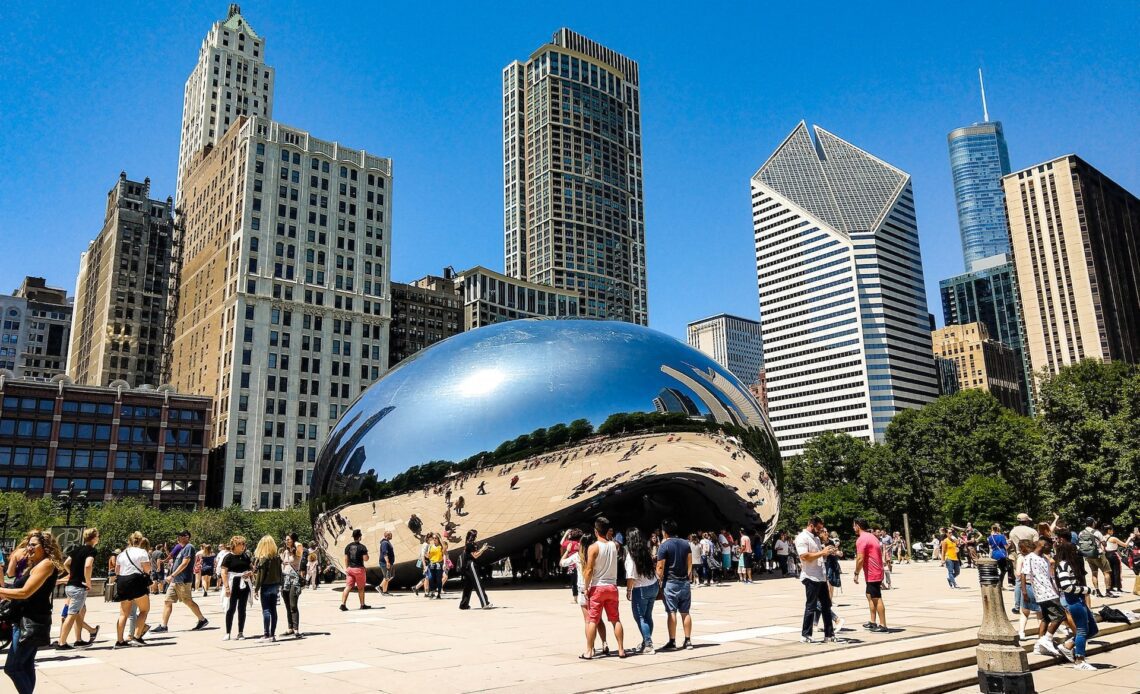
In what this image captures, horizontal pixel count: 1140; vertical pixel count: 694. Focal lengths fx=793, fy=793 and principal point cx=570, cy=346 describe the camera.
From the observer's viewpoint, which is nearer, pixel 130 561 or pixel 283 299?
pixel 130 561

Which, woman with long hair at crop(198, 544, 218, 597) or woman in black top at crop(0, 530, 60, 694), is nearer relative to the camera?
woman in black top at crop(0, 530, 60, 694)

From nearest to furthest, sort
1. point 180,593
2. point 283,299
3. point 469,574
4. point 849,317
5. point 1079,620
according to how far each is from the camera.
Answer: point 1079,620
point 180,593
point 469,574
point 283,299
point 849,317

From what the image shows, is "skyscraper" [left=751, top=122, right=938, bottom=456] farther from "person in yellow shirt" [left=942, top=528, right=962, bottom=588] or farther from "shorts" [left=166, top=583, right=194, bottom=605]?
"shorts" [left=166, top=583, right=194, bottom=605]

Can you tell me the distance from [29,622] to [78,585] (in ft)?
17.3

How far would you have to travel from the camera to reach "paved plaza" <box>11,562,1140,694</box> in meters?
8.21

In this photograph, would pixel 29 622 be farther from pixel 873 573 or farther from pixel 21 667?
pixel 873 573

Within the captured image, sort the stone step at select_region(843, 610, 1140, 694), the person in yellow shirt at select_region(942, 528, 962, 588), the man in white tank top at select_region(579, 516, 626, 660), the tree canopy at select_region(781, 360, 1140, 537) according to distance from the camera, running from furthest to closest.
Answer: the tree canopy at select_region(781, 360, 1140, 537) < the person in yellow shirt at select_region(942, 528, 962, 588) < the man in white tank top at select_region(579, 516, 626, 660) < the stone step at select_region(843, 610, 1140, 694)

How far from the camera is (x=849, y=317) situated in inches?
7175

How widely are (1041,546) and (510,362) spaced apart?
36.9 feet

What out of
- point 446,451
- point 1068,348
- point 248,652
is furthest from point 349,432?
point 1068,348

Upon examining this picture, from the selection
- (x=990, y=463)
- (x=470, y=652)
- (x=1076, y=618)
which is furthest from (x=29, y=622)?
(x=990, y=463)

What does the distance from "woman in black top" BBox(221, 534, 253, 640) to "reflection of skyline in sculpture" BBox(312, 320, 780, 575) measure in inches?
211

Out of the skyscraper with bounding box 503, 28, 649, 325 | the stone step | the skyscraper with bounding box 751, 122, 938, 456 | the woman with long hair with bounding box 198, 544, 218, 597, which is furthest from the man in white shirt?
the skyscraper with bounding box 751, 122, 938, 456

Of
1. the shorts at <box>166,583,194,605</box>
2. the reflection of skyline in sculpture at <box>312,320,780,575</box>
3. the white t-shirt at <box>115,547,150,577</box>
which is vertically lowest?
the shorts at <box>166,583,194,605</box>
